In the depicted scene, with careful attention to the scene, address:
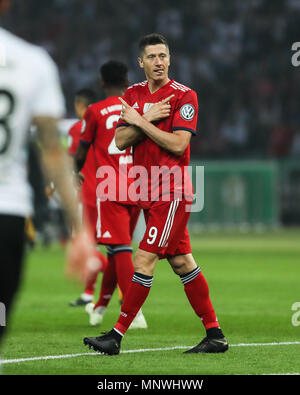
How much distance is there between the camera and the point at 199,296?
21.9 ft

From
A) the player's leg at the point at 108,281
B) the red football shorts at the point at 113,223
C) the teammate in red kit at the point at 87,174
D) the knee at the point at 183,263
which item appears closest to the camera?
the knee at the point at 183,263

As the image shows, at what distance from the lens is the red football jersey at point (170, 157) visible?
649 cm

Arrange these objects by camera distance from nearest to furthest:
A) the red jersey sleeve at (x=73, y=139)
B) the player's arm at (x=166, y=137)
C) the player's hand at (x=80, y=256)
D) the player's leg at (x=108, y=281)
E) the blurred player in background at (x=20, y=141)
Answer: the player's hand at (x=80, y=256), the blurred player in background at (x=20, y=141), the player's arm at (x=166, y=137), the player's leg at (x=108, y=281), the red jersey sleeve at (x=73, y=139)

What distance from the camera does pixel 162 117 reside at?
6.52m

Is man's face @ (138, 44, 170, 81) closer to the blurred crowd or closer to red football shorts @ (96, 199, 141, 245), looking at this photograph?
red football shorts @ (96, 199, 141, 245)

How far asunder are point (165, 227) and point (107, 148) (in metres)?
1.96

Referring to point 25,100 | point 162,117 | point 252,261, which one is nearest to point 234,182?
point 252,261

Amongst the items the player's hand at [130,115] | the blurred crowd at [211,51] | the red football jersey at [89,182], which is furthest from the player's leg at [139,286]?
the blurred crowd at [211,51]

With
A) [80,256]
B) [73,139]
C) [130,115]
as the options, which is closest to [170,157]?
[130,115]

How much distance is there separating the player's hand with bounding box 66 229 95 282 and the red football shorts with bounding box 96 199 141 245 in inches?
185

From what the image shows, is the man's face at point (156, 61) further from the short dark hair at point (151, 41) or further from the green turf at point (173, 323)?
the green turf at point (173, 323)

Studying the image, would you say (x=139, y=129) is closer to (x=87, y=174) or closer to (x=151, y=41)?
(x=151, y=41)
